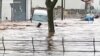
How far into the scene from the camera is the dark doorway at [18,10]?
50219mm

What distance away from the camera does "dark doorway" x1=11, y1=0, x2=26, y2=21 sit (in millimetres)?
50219

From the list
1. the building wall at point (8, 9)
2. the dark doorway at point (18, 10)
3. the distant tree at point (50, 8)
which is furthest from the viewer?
the building wall at point (8, 9)

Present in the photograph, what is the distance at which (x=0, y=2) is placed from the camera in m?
51.9

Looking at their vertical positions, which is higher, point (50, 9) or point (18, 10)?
point (50, 9)

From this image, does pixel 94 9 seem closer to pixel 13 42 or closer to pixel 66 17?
pixel 66 17

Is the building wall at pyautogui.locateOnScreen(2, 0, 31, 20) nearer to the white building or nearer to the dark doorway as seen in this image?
the white building

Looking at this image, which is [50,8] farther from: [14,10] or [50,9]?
[14,10]

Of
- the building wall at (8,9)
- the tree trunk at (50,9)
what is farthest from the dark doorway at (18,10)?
the tree trunk at (50,9)

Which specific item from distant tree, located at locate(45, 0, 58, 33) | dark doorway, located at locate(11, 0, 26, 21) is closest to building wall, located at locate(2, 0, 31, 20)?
dark doorway, located at locate(11, 0, 26, 21)

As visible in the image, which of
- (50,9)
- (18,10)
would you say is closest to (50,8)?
(50,9)

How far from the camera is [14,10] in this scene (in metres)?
51.0

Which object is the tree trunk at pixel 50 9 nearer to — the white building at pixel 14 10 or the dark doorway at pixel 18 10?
the dark doorway at pixel 18 10

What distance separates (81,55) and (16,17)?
3568 cm

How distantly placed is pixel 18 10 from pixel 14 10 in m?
0.60
